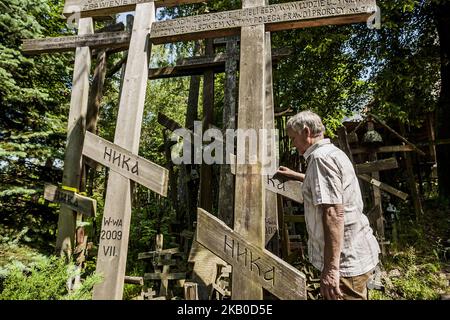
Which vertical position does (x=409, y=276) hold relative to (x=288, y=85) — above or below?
below

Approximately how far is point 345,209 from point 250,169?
31.3 inches

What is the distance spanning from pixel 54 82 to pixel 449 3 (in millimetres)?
10271

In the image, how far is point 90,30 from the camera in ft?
13.4

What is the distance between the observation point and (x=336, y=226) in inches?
81.4

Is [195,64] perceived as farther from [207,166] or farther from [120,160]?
[120,160]

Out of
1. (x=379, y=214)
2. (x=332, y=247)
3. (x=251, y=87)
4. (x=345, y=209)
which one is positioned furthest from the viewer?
(x=379, y=214)

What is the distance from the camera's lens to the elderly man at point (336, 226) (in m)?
2.06

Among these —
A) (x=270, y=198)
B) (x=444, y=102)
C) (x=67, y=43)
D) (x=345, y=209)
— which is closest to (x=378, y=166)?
(x=270, y=198)

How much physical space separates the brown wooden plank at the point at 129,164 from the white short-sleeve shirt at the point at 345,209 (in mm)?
1227

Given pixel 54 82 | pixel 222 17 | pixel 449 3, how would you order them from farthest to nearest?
pixel 449 3, pixel 54 82, pixel 222 17

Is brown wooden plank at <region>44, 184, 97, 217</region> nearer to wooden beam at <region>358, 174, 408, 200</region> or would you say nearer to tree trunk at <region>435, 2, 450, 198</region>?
wooden beam at <region>358, 174, 408, 200</region>

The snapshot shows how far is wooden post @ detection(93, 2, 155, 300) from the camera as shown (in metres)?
2.74
